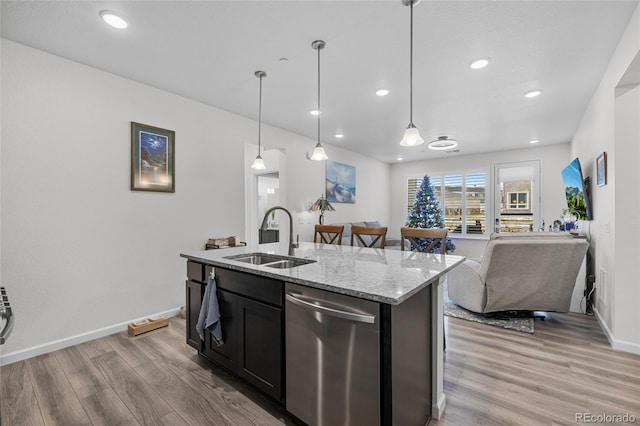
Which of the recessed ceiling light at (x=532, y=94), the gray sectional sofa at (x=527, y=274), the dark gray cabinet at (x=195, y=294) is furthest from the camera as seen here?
the recessed ceiling light at (x=532, y=94)

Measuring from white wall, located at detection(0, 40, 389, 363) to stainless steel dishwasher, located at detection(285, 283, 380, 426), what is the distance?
2.35 metres

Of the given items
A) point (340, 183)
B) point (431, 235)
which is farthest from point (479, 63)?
point (340, 183)

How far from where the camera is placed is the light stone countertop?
1.33 metres

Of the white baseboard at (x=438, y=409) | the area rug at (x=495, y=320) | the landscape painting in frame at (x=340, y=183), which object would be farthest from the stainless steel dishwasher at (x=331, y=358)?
the landscape painting in frame at (x=340, y=183)

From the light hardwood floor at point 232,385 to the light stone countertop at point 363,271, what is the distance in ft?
2.89

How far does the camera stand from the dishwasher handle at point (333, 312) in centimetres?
129

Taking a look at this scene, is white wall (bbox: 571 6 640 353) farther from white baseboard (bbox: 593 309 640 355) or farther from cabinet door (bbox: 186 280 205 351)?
cabinet door (bbox: 186 280 205 351)

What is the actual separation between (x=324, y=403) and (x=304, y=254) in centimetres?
112

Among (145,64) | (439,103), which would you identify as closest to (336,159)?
(439,103)

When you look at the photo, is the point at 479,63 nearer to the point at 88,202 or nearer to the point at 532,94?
the point at 532,94

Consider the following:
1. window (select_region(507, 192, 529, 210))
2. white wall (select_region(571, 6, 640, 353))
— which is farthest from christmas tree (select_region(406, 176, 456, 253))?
white wall (select_region(571, 6, 640, 353))

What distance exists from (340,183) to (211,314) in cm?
453

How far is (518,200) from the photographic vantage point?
6.50m

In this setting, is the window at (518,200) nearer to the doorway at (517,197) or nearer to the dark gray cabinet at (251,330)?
the doorway at (517,197)
